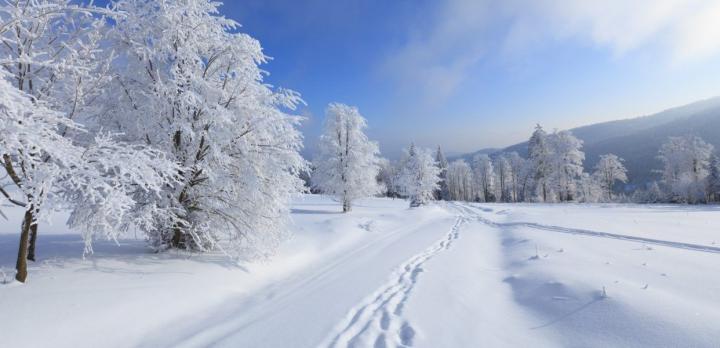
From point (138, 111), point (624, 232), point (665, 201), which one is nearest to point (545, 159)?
point (665, 201)

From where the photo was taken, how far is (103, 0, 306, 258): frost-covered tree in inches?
299

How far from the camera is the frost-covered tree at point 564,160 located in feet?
152

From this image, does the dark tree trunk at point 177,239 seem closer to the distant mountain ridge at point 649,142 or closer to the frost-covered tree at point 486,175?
the frost-covered tree at point 486,175

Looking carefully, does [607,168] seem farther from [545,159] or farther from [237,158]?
[237,158]

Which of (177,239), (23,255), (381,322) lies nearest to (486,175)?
(177,239)

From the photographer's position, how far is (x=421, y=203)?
1587 inches

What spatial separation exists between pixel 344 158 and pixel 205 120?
789 inches

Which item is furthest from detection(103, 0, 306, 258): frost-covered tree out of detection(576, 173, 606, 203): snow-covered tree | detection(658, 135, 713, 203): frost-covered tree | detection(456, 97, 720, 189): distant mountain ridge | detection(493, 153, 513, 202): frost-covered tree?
detection(456, 97, 720, 189): distant mountain ridge

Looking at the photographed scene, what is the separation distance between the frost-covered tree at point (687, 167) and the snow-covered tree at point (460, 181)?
49.4 metres

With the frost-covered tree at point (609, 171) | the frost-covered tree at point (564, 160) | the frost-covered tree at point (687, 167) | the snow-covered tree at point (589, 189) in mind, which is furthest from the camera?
the snow-covered tree at point (589, 189)

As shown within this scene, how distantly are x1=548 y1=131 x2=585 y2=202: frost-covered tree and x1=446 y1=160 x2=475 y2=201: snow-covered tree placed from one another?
44.4 meters

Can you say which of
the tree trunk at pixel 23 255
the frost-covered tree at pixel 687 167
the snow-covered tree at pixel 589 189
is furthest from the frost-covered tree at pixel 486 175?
the tree trunk at pixel 23 255

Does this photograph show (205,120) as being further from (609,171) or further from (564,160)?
(609,171)

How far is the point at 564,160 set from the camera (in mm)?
46875
